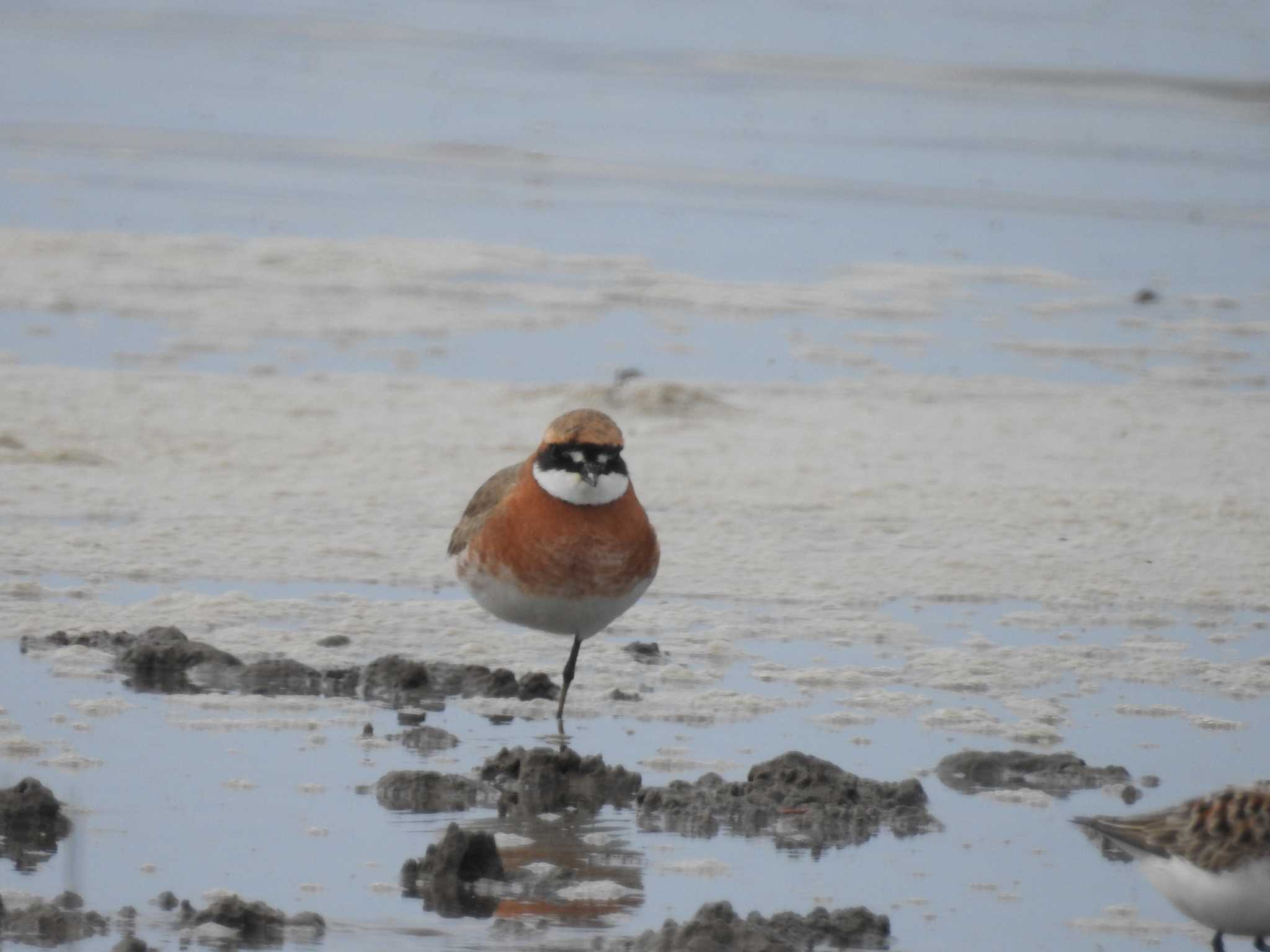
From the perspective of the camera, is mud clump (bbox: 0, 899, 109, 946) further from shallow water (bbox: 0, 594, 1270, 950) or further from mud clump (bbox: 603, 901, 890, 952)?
mud clump (bbox: 603, 901, 890, 952)

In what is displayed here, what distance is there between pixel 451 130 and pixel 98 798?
782 inches

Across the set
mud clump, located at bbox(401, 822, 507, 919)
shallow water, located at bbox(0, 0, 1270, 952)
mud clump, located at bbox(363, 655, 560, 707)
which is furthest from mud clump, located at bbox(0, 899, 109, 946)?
mud clump, located at bbox(363, 655, 560, 707)

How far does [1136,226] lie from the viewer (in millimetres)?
20438

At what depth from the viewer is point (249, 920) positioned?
5.21 m

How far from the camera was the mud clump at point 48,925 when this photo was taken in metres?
5.09

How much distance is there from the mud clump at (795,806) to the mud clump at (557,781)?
0.13 meters

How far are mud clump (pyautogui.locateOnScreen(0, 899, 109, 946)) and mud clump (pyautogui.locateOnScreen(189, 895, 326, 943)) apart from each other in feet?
0.80

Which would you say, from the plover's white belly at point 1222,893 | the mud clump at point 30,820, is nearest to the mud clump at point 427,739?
the mud clump at point 30,820

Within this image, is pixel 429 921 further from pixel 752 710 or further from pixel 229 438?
pixel 229 438

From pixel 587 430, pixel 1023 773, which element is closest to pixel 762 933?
pixel 1023 773

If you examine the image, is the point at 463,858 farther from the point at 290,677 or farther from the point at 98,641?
the point at 98,641

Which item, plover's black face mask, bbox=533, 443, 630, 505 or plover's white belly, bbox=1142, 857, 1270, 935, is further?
plover's black face mask, bbox=533, 443, 630, 505

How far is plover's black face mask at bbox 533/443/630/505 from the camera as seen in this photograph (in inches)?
302

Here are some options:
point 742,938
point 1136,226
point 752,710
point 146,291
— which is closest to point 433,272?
point 146,291
